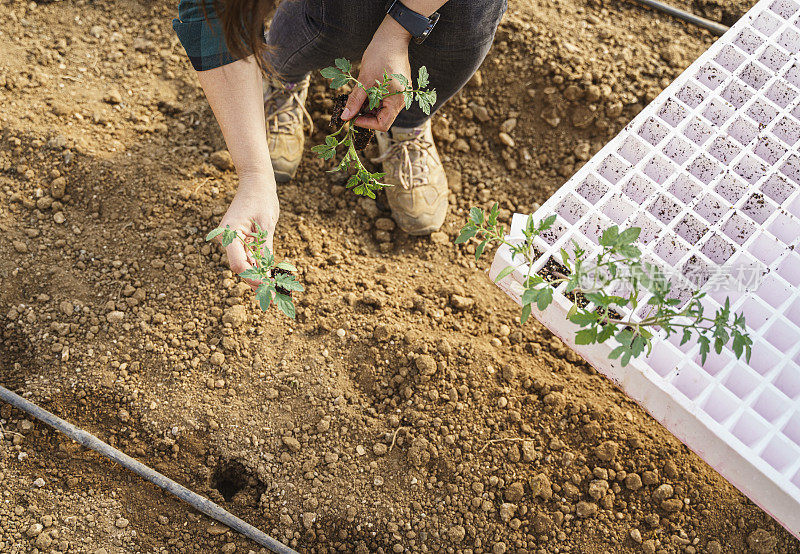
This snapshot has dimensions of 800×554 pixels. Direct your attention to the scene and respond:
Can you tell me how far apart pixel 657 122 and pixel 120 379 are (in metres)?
1.52

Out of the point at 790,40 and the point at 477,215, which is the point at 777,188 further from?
the point at 477,215

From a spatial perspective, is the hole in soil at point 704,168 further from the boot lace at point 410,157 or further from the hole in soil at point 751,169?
the boot lace at point 410,157

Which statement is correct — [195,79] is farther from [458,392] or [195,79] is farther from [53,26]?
[458,392]

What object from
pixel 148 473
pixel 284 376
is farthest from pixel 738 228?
pixel 148 473

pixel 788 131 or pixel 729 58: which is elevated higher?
pixel 729 58

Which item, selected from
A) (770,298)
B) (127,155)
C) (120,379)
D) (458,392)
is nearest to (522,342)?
(458,392)

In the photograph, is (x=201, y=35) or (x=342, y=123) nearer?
(x=201, y=35)

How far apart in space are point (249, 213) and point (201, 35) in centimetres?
41

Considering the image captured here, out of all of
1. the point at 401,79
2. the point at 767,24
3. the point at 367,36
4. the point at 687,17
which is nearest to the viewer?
the point at 401,79

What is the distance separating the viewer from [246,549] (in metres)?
1.53

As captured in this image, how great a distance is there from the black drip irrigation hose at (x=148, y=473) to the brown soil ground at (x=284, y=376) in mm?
48

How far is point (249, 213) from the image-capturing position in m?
1.43

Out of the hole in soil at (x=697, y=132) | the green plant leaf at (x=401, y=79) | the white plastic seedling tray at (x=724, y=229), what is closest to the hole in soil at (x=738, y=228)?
the white plastic seedling tray at (x=724, y=229)

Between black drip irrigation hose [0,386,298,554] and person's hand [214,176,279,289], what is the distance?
55 cm
